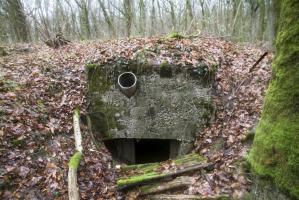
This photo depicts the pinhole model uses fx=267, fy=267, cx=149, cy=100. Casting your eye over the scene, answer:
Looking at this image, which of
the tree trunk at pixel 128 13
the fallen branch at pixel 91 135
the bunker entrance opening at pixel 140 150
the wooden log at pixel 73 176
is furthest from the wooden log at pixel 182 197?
the tree trunk at pixel 128 13

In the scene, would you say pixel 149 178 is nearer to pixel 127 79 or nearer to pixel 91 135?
pixel 91 135

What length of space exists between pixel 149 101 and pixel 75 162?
107 inches

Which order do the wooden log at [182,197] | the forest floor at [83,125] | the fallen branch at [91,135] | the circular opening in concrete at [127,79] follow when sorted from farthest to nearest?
the circular opening in concrete at [127,79] → the fallen branch at [91,135] → the forest floor at [83,125] → the wooden log at [182,197]

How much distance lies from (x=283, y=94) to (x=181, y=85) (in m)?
4.89

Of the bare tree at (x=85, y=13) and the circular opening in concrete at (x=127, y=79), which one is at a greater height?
the bare tree at (x=85, y=13)

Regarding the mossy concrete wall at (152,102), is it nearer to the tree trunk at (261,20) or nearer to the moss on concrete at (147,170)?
the moss on concrete at (147,170)

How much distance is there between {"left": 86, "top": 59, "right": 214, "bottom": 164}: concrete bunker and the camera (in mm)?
6863

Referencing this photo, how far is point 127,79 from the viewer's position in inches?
285

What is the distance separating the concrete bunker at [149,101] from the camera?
6.86m

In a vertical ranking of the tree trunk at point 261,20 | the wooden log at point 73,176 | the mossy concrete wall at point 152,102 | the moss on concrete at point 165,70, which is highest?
the tree trunk at point 261,20

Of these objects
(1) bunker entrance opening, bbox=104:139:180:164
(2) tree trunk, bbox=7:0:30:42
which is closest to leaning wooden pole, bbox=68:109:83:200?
(1) bunker entrance opening, bbox=104:139:180:164

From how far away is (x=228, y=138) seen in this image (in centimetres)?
551

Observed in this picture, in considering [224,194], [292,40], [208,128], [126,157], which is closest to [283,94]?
[292,40]

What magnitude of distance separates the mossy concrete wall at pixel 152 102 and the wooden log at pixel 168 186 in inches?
74.0
